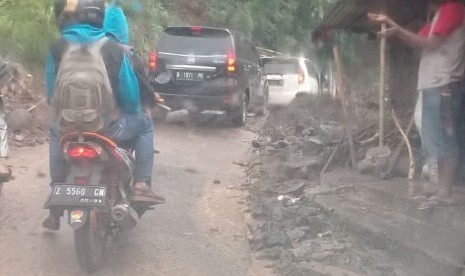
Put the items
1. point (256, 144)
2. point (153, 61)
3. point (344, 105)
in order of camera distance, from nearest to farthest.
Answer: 1. point (344, 105)
2. point (256, 144)
3. point (153, 61)

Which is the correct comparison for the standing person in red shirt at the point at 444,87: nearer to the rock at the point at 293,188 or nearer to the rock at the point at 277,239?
the rock at the point at 277,239

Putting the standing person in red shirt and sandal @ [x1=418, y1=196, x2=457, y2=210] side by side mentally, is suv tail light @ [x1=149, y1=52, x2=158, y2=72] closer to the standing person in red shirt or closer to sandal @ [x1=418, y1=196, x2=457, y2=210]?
the standing person in red shirt

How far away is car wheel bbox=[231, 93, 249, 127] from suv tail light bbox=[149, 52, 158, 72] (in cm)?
156

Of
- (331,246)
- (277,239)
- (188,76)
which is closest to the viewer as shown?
(331,246)

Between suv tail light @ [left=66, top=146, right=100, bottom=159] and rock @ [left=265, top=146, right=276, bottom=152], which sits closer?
suv tail light @ [left=66, top=146, right=100, bottom=159]

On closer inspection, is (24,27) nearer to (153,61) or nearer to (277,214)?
(153,61)

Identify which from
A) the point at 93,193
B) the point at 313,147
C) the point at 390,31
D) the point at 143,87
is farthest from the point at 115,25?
the point at 313,147

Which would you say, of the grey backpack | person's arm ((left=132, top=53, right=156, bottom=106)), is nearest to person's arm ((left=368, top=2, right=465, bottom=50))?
person's arm ((left=132, top=53, right=156, bottom=106))

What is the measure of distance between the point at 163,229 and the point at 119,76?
5.52 ft

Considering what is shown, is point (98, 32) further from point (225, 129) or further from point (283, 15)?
point (225, 129)

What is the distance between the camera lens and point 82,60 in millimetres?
5395

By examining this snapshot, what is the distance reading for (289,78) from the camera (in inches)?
597

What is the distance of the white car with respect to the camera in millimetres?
12617

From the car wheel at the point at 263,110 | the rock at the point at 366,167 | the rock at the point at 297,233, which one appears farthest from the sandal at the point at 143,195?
the car wheel at the point at 263,110
